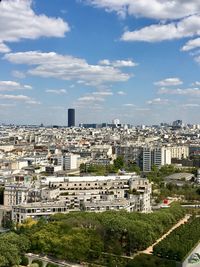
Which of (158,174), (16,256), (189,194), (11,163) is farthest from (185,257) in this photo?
(11,163)

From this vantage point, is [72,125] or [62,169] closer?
[62,169]

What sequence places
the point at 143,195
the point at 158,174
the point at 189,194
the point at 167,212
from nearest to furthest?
1. the point at 167,212
2. the point at 143,195
3. the point at 189,194
4. the point at 158,174

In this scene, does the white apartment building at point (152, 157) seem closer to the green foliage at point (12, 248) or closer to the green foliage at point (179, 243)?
the green foliage at point (179, 243)

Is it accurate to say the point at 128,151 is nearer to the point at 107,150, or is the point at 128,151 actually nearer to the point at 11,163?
the point at 107,150

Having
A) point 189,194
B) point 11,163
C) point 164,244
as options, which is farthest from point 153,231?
point 11,163

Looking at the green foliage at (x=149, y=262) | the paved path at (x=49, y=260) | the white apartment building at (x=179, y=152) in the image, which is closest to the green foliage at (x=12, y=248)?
the paved path at (x=49, y=260)

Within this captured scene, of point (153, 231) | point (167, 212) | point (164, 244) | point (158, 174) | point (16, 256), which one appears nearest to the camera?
point (16, 256)

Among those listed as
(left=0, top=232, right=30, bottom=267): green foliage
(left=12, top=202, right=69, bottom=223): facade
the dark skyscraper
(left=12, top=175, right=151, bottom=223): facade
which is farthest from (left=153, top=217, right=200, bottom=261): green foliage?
the dark skyscraper
